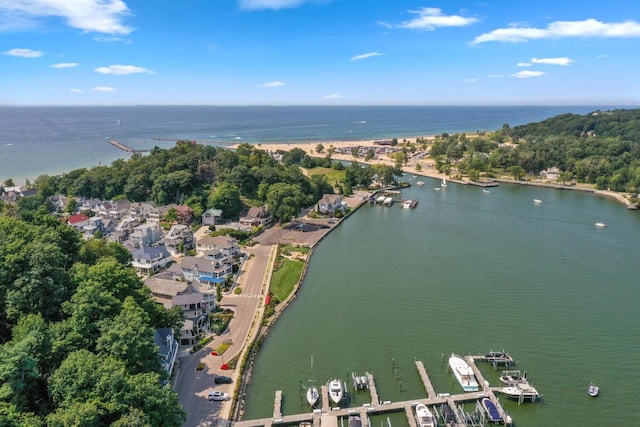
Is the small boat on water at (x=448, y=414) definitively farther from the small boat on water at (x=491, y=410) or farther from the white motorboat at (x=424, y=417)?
the small boat on water at (x=491, y=410)

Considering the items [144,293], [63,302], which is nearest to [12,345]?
[63,302]

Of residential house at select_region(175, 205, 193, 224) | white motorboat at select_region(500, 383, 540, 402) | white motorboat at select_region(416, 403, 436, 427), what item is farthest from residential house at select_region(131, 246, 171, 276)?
white motorboat at select_region(500, 383, 540, 402)

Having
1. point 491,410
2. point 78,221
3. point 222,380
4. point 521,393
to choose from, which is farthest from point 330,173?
point 491,410

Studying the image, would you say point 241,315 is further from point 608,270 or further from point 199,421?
point 608,270

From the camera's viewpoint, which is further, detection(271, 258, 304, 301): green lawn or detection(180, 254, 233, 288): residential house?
detection(180, 254, 233, 288): residential house

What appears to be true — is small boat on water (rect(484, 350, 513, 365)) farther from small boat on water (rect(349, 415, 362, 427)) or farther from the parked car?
the parked car

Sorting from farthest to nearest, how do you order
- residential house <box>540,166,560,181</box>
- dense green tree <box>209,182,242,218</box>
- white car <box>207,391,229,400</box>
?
1. residential house <box>540,166,560,181</box>
2. dense green tree <box>209,182,242,218</box>
3. white car <box>207,391,229,400</box>
